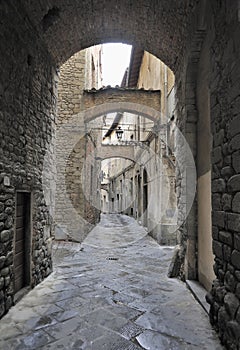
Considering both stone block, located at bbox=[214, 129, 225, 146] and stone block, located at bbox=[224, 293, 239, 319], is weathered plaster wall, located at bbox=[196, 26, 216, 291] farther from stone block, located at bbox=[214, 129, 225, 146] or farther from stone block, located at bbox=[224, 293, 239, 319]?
stone block, located at bbox=[224, 293, 239, 319]

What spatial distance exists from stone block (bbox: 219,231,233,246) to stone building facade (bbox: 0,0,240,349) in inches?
0.7

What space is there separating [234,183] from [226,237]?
1.69ft

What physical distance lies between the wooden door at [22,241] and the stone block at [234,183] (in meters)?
2.67

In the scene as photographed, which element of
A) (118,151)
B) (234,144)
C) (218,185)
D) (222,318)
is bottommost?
(222,318)

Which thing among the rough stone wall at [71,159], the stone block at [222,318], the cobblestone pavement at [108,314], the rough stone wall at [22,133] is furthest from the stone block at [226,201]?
the rough stone wall at [71,159]

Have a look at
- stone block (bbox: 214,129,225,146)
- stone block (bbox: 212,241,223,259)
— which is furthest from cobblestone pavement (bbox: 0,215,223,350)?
stone block (bbox: 214,129,225,146)

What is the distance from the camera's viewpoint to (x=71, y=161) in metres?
8.46

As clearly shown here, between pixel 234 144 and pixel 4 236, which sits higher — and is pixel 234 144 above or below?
A: above

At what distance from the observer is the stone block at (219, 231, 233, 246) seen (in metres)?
2.33

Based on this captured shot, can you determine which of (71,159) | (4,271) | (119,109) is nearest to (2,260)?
(4,271)

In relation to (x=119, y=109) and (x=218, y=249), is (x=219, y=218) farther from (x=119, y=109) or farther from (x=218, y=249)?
(x=119, y=109)

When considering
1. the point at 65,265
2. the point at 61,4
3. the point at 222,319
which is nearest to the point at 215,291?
the point at 222,319

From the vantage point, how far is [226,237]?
7.93 ft

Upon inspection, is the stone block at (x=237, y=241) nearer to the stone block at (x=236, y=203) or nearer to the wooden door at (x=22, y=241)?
the stone block at (x=236, y=203)
